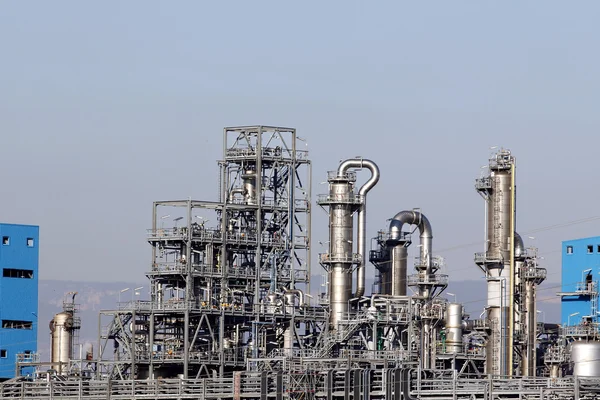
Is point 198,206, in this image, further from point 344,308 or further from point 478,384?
point 478,384

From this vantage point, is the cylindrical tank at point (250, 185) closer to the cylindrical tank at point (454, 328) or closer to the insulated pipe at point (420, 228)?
the insulated pipe at point (420, 228)

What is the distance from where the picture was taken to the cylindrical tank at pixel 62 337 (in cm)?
10556

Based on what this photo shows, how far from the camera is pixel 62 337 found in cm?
10575

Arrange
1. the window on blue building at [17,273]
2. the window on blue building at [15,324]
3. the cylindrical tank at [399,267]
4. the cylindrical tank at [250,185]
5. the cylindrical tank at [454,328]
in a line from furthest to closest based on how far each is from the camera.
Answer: the window on blue building at [17,273] < the window on blue building at [15,324] < the cylindrical tank at [250,185] < the cylindrical tank at [399,267] < the cylindrical tank at [454,328]

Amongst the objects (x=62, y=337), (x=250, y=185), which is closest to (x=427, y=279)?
(x=250, y=185)

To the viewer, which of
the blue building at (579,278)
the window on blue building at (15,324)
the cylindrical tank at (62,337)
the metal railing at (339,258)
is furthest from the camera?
the window on blue building at (15,324)

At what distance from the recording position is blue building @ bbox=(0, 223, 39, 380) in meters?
110

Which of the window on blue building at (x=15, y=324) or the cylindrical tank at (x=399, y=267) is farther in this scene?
the window on blue building at (x=15, y=324)

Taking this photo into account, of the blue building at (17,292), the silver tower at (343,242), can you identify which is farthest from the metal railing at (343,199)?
the blue building at (17,292)

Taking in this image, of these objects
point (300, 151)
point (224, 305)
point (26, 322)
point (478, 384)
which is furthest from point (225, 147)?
point (478, 384)

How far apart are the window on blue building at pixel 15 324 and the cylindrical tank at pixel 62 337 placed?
6040 mm

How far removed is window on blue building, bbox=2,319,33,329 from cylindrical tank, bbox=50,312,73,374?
6040 millimetres

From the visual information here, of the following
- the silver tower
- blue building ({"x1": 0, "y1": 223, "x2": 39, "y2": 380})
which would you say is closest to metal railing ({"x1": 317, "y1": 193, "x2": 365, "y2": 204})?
the silver tower

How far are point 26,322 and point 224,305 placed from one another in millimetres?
21590
